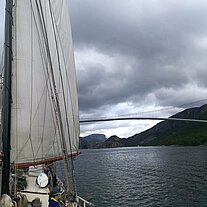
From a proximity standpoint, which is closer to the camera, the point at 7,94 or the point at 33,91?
the point at 7,94

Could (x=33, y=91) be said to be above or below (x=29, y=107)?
above

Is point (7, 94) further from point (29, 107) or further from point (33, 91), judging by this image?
point (33, 91)

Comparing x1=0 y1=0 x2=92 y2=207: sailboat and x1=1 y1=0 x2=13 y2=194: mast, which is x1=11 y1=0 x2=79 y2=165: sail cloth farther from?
x1=1 y1=0 x2=13 y2=194: mast

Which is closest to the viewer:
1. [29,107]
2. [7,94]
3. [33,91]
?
[7,94]

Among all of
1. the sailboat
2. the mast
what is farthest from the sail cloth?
the mast

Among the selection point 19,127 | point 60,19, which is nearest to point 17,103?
point 19,127

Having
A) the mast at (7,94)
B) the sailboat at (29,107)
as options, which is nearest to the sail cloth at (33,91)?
the sailboat at (29,107)

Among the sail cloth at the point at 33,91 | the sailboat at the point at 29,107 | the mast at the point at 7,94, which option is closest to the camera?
the mast at the point at 7,94

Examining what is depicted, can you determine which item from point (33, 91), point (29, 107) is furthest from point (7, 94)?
point (33, 91)

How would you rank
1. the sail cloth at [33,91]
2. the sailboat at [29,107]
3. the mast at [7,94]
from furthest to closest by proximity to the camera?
the sail cloth at [33,91], the sailboat at [29,107], the mast at [7,94]

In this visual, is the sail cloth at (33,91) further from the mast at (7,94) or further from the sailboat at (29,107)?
the mast at (7,94)

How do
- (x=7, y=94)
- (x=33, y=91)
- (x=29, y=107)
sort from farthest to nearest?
1. (x=33, y=91)
2. (x=29, y=107)
3. (x=7, y=94)

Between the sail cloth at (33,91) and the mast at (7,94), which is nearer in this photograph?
the mast at (7,94)

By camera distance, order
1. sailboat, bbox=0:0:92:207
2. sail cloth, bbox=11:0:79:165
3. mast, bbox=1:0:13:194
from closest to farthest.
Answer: mast, bbox=1:0:13:194 < sailboat, bbox=0:0:92:207 < sail cloth, bbox=11:0:79:165
